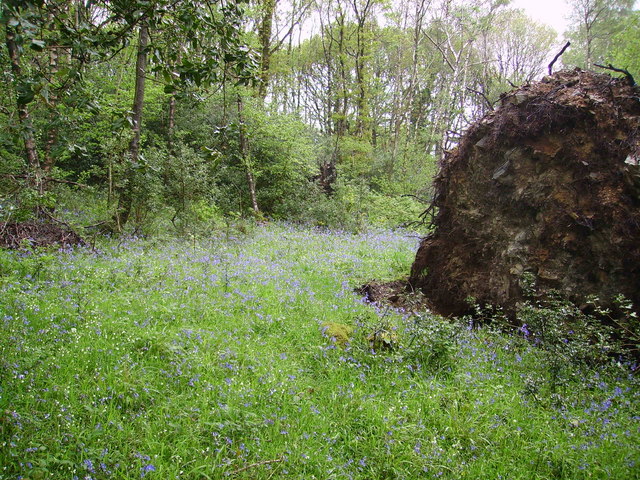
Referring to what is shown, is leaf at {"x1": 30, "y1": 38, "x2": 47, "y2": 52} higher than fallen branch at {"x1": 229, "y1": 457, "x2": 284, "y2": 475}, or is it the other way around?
leaf at {"x1": 30, "y1": 38, "x2": 47, "y2": 52}

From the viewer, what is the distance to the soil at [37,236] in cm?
699

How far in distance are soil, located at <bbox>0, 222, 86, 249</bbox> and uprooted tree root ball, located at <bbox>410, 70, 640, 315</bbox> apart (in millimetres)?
7909

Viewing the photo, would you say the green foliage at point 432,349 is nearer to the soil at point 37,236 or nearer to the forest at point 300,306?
the forest at point 300,306

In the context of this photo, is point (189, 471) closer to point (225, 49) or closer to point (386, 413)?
point (386, 413)

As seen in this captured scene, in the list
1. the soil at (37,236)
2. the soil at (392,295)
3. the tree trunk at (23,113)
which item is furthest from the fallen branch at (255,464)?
the soil at (37,236)

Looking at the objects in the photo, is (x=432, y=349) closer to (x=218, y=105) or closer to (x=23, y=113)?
(x=23, y=113)

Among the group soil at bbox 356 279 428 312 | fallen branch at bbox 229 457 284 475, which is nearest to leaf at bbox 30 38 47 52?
fallen branch at bbox 229 457 284 475

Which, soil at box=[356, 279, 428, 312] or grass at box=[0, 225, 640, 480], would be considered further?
soil at box=[356, 279, 428, 312]

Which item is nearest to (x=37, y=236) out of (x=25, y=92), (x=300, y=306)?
(x=300, y=306)

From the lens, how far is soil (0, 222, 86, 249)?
6.99 m

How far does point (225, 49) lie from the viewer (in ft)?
9.00

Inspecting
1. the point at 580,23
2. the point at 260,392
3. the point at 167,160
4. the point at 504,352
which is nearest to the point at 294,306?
the point at 260,392

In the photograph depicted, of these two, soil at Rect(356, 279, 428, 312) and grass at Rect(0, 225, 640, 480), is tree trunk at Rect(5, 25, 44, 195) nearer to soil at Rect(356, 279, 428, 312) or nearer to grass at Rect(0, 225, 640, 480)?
grass at Rect(0, 225, 640, 480)

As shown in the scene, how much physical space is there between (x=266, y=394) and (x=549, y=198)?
536 cm
